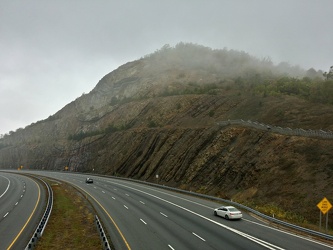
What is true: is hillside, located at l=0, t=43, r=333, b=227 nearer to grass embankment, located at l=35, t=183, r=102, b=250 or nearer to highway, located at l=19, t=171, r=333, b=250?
highway, located at l=19, t=171, r=333, b=250

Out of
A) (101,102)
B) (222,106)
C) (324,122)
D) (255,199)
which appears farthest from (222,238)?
(101,102)

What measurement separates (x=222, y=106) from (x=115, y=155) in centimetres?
2966

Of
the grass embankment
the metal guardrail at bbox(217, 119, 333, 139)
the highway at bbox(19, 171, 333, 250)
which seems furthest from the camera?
Answer: the metal guardrail at bbox(217, 119, 333, 139)

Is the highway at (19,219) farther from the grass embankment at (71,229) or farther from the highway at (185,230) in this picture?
the highway at (185,230)

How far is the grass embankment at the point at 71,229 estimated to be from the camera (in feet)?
64.5

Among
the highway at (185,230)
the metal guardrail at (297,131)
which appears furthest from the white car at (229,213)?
the metal guardrail at (297,131)

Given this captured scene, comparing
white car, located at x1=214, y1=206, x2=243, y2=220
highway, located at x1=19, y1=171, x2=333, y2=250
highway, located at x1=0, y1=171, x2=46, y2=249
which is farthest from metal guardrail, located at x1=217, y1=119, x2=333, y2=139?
highway, located at x1=0, y1=171, x2=46, y2=249

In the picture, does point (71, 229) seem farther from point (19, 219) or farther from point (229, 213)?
point (229, 213)

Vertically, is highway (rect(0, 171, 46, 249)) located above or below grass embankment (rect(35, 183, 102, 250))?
below

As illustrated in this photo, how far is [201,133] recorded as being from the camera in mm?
55781

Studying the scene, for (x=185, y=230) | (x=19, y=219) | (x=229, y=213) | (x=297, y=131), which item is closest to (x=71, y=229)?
(x=19, y=219)

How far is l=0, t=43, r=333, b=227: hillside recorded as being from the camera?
3319cm

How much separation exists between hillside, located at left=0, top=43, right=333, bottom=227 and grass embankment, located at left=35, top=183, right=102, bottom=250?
Result: 54.3ft

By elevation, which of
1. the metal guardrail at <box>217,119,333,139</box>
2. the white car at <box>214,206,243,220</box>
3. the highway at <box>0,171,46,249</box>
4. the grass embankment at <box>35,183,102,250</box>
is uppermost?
the metal guardrail at <box>217,119,333,139</box>
